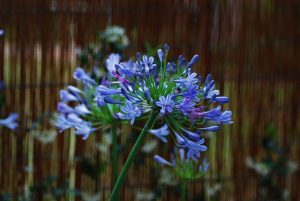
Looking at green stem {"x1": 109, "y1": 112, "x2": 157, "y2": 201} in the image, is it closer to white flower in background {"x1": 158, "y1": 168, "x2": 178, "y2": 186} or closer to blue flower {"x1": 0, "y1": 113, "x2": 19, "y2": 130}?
blue flower {"x1": 0, "y1": 113, "x2": 19, "y2": 130}

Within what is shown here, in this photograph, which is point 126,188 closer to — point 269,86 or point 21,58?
point 21,58

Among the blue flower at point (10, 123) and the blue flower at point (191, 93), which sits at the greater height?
the blue flower at point (191, 93)

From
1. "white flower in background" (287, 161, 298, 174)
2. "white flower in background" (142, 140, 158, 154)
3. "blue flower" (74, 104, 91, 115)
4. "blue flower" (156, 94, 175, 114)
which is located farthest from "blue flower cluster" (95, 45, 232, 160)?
"white flower in background" (287, 161, 298, 174)

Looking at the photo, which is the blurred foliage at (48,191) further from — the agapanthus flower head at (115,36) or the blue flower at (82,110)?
the blue flower at (82,110)

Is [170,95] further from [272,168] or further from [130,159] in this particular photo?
[272,168]

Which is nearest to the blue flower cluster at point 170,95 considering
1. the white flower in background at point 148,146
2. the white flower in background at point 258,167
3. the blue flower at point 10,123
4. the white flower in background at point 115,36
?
the blue flower at point 10,123
